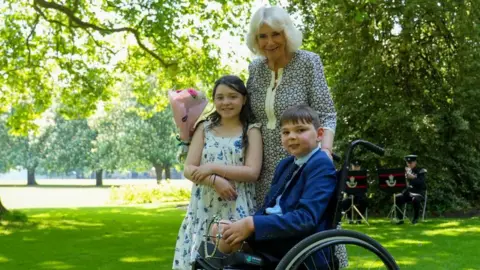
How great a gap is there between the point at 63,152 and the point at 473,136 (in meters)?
40.1

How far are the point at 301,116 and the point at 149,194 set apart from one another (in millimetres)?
25720

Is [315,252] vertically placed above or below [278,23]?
below

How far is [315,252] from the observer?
2.51 m

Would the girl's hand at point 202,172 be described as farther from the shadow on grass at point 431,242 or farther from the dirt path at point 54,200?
the dirt path at point 54,200

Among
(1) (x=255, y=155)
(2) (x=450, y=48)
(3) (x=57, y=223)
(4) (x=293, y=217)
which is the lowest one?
(3) (x=57, y=223)

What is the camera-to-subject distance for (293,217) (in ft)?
8.25

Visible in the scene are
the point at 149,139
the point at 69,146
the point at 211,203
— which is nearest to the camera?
the point at 211,203

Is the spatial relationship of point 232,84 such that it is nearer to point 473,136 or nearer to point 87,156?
point 473,136

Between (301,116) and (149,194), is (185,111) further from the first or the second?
(149,194)

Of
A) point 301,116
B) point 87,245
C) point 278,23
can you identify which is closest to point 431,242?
point 87,245

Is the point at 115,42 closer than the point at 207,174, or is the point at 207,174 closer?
the point at 207,174

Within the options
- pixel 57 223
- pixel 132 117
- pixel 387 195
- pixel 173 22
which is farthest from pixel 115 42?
pixel 132 117

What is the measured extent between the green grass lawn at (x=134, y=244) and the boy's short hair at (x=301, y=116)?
431cm

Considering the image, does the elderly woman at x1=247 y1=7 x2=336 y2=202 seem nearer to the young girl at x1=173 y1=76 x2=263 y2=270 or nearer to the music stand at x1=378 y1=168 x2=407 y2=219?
the young girl at x1=173 y1=76 x2=263 y2=270
